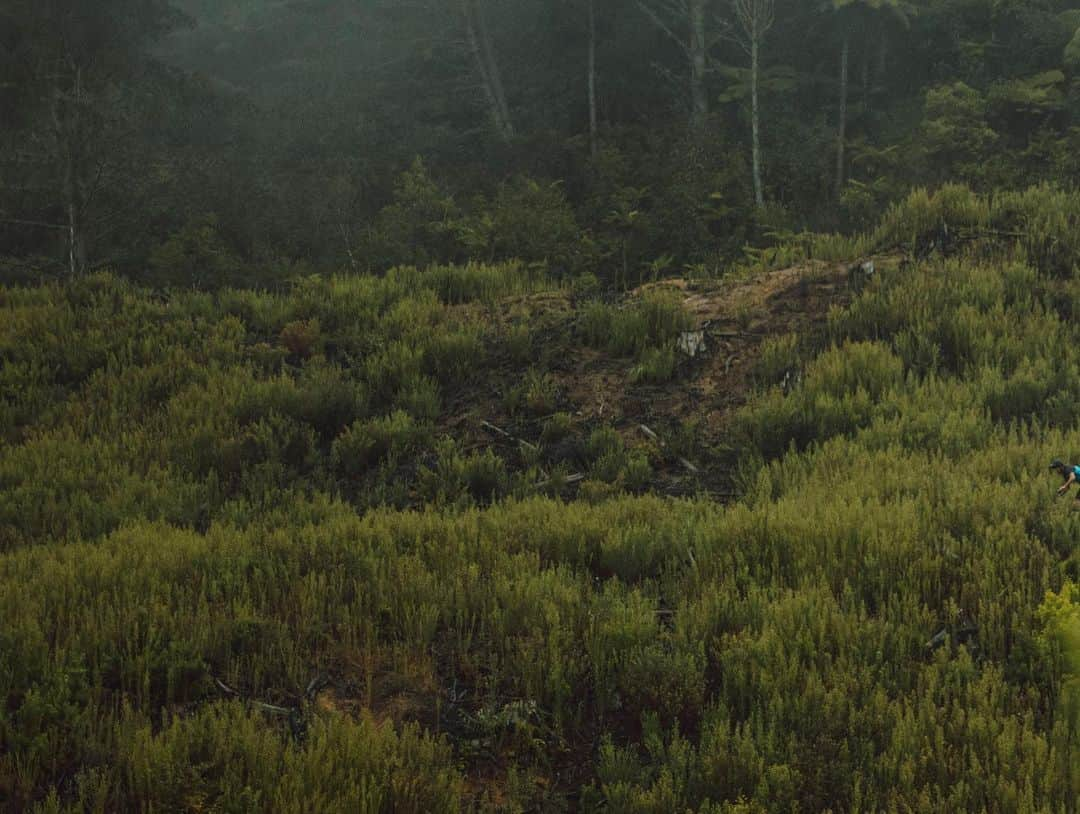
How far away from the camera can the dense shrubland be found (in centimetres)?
306

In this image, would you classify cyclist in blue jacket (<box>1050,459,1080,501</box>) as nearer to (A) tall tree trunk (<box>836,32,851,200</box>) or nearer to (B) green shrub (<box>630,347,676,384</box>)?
(B) green shrub (<box>630,347,676,384</box>)

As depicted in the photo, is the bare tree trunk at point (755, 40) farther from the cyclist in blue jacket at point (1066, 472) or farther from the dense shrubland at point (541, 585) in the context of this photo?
the cyclist in blue jacket at point (1066, 472)

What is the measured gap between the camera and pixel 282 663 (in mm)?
3900

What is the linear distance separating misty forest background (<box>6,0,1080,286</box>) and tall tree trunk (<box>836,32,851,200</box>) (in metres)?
0.08

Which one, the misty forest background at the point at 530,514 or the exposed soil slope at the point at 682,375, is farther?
the exposed soil slope at the point at 682,375

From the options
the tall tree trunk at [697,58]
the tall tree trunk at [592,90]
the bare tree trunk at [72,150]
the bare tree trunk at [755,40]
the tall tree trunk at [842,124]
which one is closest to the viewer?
the bare tree trunk at [72,150]

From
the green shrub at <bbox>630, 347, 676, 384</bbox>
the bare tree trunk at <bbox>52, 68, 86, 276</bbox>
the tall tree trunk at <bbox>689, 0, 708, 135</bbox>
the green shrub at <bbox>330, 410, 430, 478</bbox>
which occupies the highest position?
the tall tree trunk at <bbox>689, 0, 708, 135</bbox>

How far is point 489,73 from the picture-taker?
27.1 m

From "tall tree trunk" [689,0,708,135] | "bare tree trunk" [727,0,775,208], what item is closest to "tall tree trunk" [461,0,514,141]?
"tall tree trunk" [689,0,708,135]

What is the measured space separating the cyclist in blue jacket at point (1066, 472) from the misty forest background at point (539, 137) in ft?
33.3

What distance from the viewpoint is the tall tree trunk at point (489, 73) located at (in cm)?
2527

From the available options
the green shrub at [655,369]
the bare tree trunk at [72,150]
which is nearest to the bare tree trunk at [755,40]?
the green shrub at [655,369]

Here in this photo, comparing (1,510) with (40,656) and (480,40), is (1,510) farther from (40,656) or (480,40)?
(480,40)

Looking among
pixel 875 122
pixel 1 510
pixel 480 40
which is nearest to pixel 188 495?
pixel 1 510
